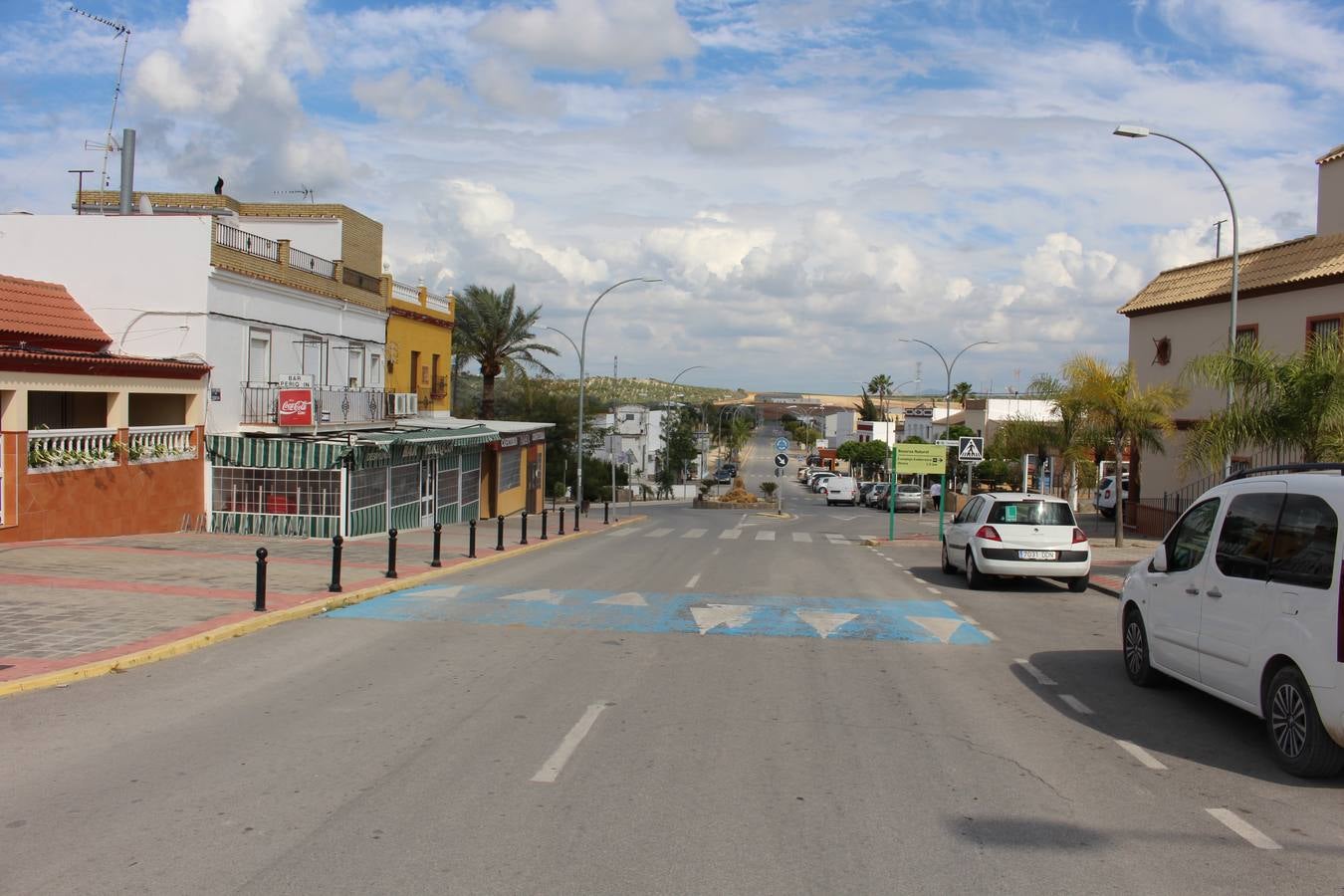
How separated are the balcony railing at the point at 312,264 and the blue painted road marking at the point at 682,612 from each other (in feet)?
46.5

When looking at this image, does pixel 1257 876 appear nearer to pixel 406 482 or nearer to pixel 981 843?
pixel 981 843

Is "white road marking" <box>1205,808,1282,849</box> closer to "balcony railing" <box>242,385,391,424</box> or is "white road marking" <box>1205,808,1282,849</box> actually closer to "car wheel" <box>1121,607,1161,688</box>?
"car wheel" <box>1121,607,1161,688</box>

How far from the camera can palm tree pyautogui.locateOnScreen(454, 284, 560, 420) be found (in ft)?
150

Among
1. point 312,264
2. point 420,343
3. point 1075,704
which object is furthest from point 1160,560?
point 420,343

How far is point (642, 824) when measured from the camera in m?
5.84

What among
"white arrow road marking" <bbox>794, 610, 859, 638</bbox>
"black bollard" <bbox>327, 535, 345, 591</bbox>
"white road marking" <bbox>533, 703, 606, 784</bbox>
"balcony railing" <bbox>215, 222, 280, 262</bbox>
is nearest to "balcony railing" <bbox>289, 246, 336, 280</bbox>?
"balcony railing" <bbox>215, 222, 280, 262</bbox>

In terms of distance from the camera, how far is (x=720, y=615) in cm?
1405

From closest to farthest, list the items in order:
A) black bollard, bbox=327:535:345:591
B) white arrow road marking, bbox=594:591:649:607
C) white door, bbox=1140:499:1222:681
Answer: white door, bbox=1140:499:1222:681 → black bollard, bbox=327:535:345:591 → white arrow road marking, bbox=594:591:649:607

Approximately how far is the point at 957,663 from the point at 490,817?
255 inches

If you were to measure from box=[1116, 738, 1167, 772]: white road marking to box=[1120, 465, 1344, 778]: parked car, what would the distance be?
746 mm

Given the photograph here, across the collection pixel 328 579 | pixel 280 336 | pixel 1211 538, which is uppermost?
pixel 280 336

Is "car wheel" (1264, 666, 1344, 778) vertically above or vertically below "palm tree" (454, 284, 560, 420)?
below

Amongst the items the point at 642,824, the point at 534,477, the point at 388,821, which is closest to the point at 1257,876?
the point at 642,824

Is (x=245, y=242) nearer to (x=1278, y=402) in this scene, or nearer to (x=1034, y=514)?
(x=1034, y=514)
